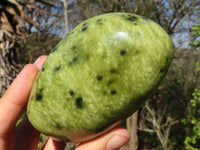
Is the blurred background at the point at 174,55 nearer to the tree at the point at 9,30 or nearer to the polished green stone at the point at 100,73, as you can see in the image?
the tree at the point at 9,30

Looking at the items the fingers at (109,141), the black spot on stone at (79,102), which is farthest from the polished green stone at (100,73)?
the fingers at (109,141)

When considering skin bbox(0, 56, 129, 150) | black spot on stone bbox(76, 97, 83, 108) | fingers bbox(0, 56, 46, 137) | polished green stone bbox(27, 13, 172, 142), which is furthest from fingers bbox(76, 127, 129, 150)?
fingers bbox(0, 56, 46, 137)

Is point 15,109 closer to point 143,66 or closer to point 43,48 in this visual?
point 143,66

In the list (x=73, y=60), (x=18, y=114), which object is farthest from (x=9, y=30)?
(x=73, y=60)

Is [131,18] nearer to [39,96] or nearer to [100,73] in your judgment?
[100,73]

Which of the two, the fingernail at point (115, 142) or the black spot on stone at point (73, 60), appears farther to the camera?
the fingernail at point (115, 142)

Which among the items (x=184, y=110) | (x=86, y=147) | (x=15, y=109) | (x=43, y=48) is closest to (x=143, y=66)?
(x=86, y=147)

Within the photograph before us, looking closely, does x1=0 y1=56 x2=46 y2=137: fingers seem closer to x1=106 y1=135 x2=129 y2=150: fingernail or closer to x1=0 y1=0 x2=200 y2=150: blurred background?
x1=106 y1=135 x2=129 y2=150: fingernail
